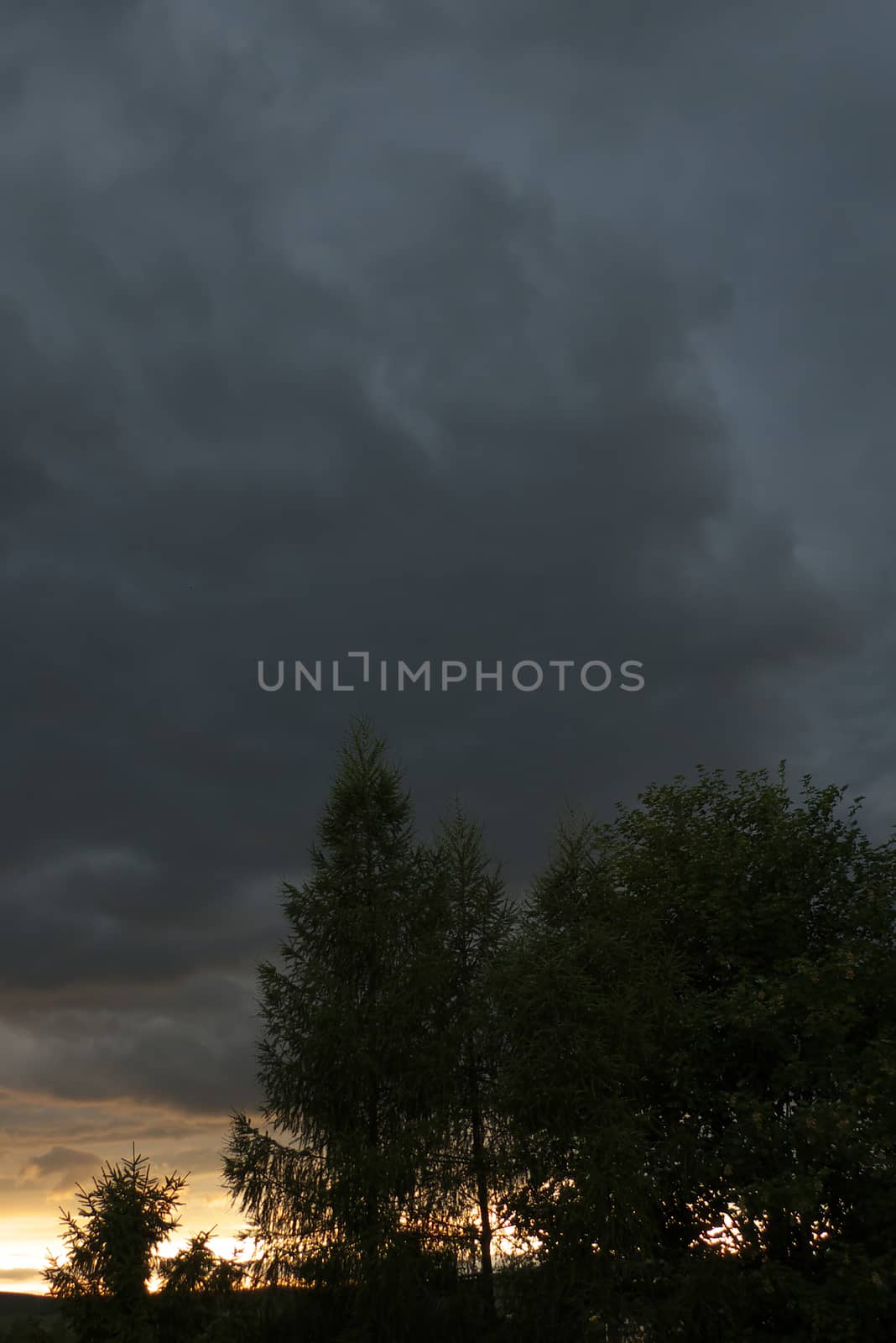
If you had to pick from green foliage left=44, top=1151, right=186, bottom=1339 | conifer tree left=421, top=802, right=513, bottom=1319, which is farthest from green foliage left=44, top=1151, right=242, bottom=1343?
conifer tree left=421, top=802, right=513, bottom=1319

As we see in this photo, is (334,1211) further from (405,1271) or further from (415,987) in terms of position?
(415,987)

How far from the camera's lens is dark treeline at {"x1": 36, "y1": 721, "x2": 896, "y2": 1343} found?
26.8m

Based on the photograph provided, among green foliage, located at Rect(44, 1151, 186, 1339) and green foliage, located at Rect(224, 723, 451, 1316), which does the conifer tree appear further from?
green foliage, located at Rect(44, 1151, 186, 1339)

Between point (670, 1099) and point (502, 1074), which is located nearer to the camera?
point (502, 1074)

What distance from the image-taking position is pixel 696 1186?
102 ft

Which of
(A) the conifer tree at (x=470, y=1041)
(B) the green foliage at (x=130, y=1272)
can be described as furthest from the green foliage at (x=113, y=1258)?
(A) the conifer tree at (x=470, y=1041)

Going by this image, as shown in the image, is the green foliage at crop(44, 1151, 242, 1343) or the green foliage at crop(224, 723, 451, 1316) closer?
the green foliage at crop(44, 1151, 242, 1343)

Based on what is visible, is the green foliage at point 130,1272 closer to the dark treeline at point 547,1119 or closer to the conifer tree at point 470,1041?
the dark treeline at point 547,1119

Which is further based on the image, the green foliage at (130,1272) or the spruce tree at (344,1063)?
the spruce tree at (344,1063)

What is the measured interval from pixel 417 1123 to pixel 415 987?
3312mm

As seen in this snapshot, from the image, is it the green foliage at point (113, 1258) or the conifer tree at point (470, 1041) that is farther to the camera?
the conifer tree at point (470, 1041)

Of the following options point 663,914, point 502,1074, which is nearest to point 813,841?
point 663,914

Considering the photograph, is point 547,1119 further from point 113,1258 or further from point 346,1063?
point 113,1258

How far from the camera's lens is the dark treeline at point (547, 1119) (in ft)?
87.8
